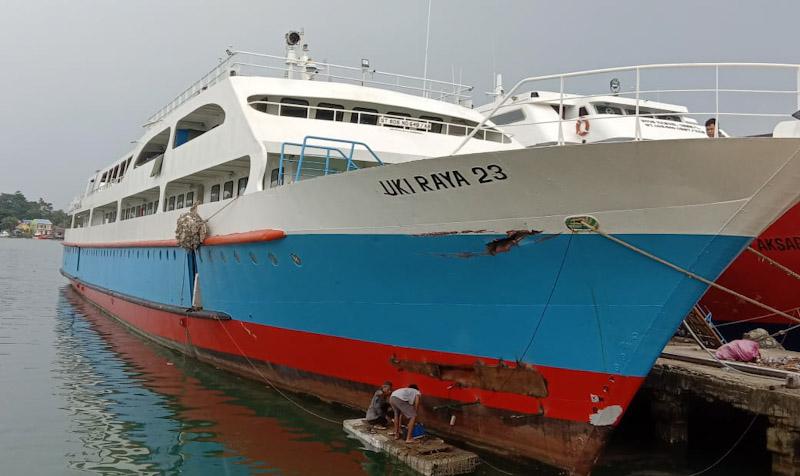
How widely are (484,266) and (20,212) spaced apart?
188m

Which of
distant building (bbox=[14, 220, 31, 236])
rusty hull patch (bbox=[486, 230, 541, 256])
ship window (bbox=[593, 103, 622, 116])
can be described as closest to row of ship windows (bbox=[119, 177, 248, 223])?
rusty hull patch (bbox=[486, 230, 541, 256])

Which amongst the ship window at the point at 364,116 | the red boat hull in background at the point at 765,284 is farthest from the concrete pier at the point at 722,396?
the ship window at the point at 364,116

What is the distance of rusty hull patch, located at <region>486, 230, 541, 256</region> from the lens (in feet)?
21.0

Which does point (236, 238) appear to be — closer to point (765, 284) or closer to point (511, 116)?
point (765, 284)

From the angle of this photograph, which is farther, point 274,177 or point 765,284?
point 765,284

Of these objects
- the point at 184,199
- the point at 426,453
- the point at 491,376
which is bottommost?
the point at 426,453

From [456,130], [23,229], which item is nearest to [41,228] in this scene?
[23,229]

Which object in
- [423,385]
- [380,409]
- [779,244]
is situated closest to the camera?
[423,385]

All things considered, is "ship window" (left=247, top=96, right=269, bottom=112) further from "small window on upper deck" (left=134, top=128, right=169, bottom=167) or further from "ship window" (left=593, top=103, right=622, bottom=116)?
"ship window" (left=593, top=103, right=622, bottom=116)

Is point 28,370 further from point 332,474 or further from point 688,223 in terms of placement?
point 688,223

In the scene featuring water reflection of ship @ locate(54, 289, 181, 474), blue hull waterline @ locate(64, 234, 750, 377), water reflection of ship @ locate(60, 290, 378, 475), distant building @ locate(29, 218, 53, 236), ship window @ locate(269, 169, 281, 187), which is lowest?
water reflection of ship @ locate(54, 289, 181, 474)

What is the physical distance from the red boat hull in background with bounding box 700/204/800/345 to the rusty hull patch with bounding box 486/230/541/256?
7184 millimetres

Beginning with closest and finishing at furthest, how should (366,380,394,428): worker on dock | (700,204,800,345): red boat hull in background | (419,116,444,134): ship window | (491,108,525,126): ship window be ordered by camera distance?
(366,380,394,428): worker on dock → (700,204,800,345): red boat hull in background → (419,116,444,134): ship window → (491,108,525,126): ship window

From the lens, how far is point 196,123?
50.5 feet
